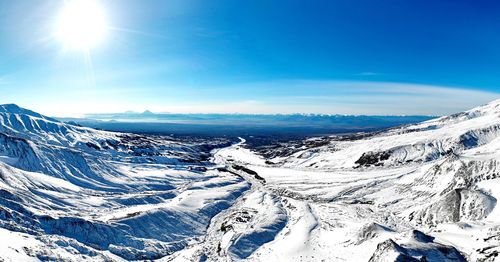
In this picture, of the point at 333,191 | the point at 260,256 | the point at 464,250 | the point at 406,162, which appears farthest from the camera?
the point at 406,162

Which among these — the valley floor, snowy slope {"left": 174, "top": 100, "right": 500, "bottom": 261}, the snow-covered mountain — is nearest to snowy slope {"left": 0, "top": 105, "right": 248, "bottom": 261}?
the snow-covered mountain

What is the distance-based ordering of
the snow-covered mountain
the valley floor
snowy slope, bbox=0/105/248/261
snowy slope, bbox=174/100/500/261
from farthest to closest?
snowy slope, bbox=0/105/248/261 → the snow-covered mountain → snowy slope, bbox=174/100/500/261 → the valley floor

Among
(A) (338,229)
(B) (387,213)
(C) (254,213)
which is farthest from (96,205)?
(B) (387,213)

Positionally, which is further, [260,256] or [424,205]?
[424,205]

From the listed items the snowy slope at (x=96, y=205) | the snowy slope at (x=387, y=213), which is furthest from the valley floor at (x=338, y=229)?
the snowy slope at (x=96, y=205)

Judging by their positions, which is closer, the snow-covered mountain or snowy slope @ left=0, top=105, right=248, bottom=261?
the snow-covered mountain

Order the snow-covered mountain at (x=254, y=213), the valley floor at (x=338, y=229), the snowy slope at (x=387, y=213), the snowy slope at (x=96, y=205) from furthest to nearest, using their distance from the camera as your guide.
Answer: the snowy slope at (x=96, y=205), the snow-covered mountain at (x=254, y=213), the snowy slope at (x=387, y=213), the valley floor at (x=338, y=229)

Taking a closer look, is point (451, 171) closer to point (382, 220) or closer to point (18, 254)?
point (382, 220)

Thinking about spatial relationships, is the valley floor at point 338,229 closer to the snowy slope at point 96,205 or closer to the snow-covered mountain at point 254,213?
the snow-covered mountain at point 254,213

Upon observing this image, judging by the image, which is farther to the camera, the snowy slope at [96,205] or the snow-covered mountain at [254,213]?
the snowy slope at [96,205]

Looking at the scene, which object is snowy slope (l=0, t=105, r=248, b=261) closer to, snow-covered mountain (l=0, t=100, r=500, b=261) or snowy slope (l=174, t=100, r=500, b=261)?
snow-covered mountain (l=0, t=100, r=500, b=261)

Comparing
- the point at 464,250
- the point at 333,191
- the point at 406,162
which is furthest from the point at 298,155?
the point at 464,250
